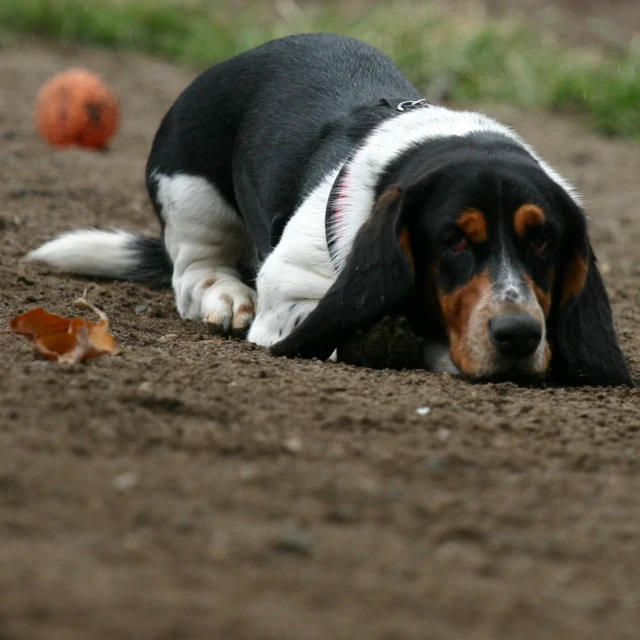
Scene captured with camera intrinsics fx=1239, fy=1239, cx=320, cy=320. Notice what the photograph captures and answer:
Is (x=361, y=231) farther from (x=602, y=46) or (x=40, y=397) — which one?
(x=602, y=46)

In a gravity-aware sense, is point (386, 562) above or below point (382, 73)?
below

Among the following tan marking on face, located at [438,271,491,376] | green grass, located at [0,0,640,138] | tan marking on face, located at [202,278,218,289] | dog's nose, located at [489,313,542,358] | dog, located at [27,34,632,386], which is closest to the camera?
dog's nose, located at [489,313,542,358]

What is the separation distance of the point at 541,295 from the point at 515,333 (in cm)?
34

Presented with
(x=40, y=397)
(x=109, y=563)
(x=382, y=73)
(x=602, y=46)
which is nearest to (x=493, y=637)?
(x=109, y=563)

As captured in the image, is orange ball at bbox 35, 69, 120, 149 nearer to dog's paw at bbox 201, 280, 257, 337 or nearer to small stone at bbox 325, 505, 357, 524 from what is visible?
dog's paw at bbox 201, 280, 257, 337

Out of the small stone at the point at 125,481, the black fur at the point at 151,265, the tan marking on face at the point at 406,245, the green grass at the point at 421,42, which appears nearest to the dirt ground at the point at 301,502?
the small stone at the point at 125,481

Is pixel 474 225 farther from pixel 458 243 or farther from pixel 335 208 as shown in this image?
pixel 335 208

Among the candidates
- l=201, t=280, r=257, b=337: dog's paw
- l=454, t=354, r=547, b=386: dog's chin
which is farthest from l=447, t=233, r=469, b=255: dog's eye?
l=201, t=280, r=257, b=337: dog's paw

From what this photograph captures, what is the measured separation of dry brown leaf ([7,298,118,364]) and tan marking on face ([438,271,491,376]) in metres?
1.09

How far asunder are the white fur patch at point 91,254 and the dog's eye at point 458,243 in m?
2.22

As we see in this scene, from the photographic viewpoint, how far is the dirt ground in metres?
2.16

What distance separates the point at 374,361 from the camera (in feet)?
13.8

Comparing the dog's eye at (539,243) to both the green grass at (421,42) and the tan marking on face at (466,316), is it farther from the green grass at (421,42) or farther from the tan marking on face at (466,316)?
the green grass at (421,42)

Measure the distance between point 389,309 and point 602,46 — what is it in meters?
11.2
